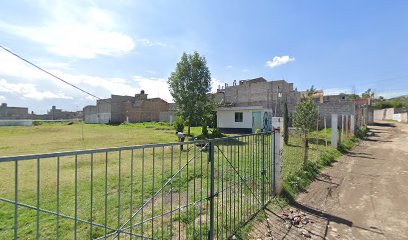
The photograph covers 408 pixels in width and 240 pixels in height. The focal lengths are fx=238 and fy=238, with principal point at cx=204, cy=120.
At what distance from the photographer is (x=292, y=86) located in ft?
124

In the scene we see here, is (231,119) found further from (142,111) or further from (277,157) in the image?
(142,111)

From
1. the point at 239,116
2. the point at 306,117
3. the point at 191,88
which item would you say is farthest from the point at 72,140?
the point at 306,117

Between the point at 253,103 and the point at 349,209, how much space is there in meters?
32.6

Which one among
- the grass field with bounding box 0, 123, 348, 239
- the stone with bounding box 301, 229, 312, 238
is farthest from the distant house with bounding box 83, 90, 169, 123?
the stone with bounding box 301, 229, 312, 238

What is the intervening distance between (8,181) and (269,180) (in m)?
8.09

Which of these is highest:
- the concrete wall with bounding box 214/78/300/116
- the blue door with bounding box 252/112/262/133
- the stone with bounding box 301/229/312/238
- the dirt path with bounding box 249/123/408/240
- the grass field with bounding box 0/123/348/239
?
the concrete wall with bounding box 214/78/300/116

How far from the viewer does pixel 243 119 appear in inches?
1060

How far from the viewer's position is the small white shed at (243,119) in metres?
25.6

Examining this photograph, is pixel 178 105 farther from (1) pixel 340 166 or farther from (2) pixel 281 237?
(2) pixel 281 237

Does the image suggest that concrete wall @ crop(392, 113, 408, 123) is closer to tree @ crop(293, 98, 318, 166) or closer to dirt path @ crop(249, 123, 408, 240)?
tree @ crop(293, 98, 318, 166)

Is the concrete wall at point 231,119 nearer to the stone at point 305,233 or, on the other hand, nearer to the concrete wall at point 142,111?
the stone at point 305,233

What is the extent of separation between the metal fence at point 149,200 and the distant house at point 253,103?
18932 mm

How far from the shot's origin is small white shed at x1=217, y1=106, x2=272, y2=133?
25.6m

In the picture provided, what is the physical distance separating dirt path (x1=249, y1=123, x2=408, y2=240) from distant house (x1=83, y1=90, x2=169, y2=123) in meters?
52.6
